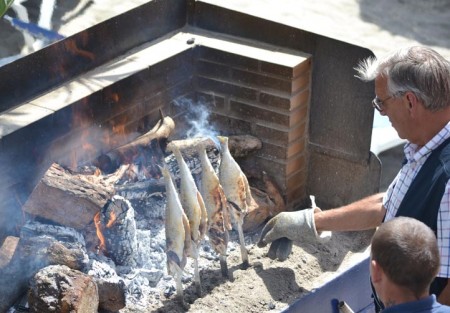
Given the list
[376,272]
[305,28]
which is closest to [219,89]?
[305,28]

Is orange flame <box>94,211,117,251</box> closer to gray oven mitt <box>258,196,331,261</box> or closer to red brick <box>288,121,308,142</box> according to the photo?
gray oven mitt <box>258,196,331,261</box>

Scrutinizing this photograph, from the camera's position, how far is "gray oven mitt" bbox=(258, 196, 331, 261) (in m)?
4.59

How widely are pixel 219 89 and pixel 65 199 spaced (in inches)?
58.0

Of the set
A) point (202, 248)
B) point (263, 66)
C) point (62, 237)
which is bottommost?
point (202, 248)

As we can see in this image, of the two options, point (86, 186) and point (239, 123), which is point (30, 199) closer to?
point (86, 186)

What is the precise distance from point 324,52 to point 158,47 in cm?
99

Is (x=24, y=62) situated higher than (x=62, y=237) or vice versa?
(x=24, y=62)

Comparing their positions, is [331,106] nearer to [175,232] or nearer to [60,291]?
[175,232]

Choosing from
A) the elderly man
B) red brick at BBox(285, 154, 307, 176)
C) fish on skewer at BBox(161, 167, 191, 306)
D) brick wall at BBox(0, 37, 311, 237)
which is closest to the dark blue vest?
the elderly man

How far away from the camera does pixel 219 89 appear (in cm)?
570

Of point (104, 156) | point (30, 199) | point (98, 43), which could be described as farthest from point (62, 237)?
point (98, 43)

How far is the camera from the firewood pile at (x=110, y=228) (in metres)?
4.41

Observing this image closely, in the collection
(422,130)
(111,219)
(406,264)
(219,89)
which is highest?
(422,130)

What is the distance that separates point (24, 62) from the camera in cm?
488
